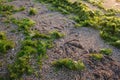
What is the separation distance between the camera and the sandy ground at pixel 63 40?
30.1 ft

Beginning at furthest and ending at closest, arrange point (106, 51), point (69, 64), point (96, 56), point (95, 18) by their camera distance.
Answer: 1. point (95, 18)
2. point (106, 51)
3. point (96, 56)
4. point (69, 64)

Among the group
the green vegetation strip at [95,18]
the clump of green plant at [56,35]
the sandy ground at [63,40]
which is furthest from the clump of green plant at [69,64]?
the green vegetation strip at [95,18]

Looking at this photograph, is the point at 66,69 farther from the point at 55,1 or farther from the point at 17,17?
the point at 55,1

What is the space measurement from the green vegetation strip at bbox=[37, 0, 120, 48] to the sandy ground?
407 millimetres

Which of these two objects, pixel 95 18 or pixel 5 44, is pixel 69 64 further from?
pixel 95 18

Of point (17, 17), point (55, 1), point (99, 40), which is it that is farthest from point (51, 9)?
point (99, 40)

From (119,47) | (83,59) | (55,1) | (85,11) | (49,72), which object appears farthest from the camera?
(55,1)

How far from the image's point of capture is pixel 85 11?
14.6 metres

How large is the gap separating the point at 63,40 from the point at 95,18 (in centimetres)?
359

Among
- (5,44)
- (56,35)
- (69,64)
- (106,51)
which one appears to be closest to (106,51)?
(106,51)

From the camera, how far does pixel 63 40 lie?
1145cm

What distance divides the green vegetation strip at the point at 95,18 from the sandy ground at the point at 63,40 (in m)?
0.41

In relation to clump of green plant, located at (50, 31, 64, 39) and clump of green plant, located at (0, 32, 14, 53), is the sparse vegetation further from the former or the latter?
clump of green plant, located at (0, 32, 14, 53)

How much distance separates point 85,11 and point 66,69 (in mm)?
6369
